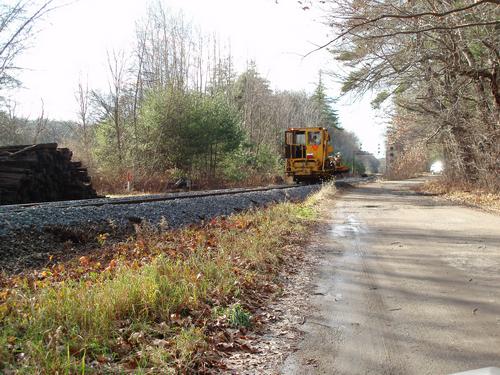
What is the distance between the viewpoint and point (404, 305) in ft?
16.8

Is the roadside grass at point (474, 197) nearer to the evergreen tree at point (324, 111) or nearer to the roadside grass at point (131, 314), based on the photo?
the roadside grass at point (131, 314)

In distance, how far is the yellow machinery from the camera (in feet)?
88.9

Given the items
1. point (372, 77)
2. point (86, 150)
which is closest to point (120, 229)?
point (372, 77)

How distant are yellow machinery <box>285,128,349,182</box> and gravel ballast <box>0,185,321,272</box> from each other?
14.3m

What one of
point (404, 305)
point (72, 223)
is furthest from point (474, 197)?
point (72, 223)

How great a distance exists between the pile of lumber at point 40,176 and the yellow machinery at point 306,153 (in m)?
13.4

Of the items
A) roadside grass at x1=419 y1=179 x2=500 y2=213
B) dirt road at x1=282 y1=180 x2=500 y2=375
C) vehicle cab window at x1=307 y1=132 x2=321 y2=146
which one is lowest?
dirt road at x1=282 y1=180 x2=500 y2=375

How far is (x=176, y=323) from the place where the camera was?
4324 millimetres

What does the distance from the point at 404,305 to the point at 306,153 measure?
882 inches

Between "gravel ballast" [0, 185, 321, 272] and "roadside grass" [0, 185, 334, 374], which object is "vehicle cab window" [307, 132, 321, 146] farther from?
"roadside grass" [0, 185, 334, 374]

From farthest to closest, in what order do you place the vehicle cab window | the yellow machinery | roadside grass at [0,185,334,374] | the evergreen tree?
the evergreen tree
the vehicle cab window
the yellow machinery
roadside grass at [0,185,334,374]

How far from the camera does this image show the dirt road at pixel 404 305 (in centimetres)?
374

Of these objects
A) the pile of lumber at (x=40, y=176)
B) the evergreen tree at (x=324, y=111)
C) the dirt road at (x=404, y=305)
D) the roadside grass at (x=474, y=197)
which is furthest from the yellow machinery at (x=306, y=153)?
the evergreen tree at (x=324, y=111)

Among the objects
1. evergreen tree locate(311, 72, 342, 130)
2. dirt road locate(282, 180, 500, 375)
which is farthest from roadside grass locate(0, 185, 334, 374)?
evergreen tree locate(311, 72, 342, 130)
